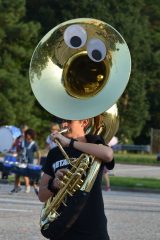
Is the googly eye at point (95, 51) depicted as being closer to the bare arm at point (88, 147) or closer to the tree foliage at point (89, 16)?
the bare arm at point (88, 147)

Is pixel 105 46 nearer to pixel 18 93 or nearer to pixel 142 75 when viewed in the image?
pixel 18 93

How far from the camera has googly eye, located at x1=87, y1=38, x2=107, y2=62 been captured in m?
5.46

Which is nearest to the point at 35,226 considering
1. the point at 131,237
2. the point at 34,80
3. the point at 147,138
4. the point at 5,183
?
the point at 131,237

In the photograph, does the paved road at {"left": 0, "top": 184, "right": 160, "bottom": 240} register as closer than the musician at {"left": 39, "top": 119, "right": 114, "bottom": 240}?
No

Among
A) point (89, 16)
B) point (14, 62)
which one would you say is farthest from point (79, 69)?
point (89, 16)

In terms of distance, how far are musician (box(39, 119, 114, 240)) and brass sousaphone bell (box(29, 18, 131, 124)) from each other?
0.14m

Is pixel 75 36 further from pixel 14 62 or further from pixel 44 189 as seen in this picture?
pixel 14 62

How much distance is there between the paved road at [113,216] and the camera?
11078 mm

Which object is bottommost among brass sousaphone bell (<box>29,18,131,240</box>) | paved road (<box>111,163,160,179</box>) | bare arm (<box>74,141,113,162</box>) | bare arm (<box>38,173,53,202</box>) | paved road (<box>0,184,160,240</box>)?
paved road (<box>111,163,160,179</box>)

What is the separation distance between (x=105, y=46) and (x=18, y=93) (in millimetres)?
47106

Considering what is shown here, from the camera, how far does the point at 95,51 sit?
215 inches

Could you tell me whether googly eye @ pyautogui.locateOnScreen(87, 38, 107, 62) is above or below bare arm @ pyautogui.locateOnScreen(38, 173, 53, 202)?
above

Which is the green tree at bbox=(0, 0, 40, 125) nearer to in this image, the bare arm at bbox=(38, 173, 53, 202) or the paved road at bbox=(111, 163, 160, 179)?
the paved road at bbox=(111, 163, 160, 179)

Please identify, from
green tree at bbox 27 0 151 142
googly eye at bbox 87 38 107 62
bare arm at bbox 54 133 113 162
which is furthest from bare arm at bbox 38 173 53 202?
green tree at bbox 27 0 151 142
